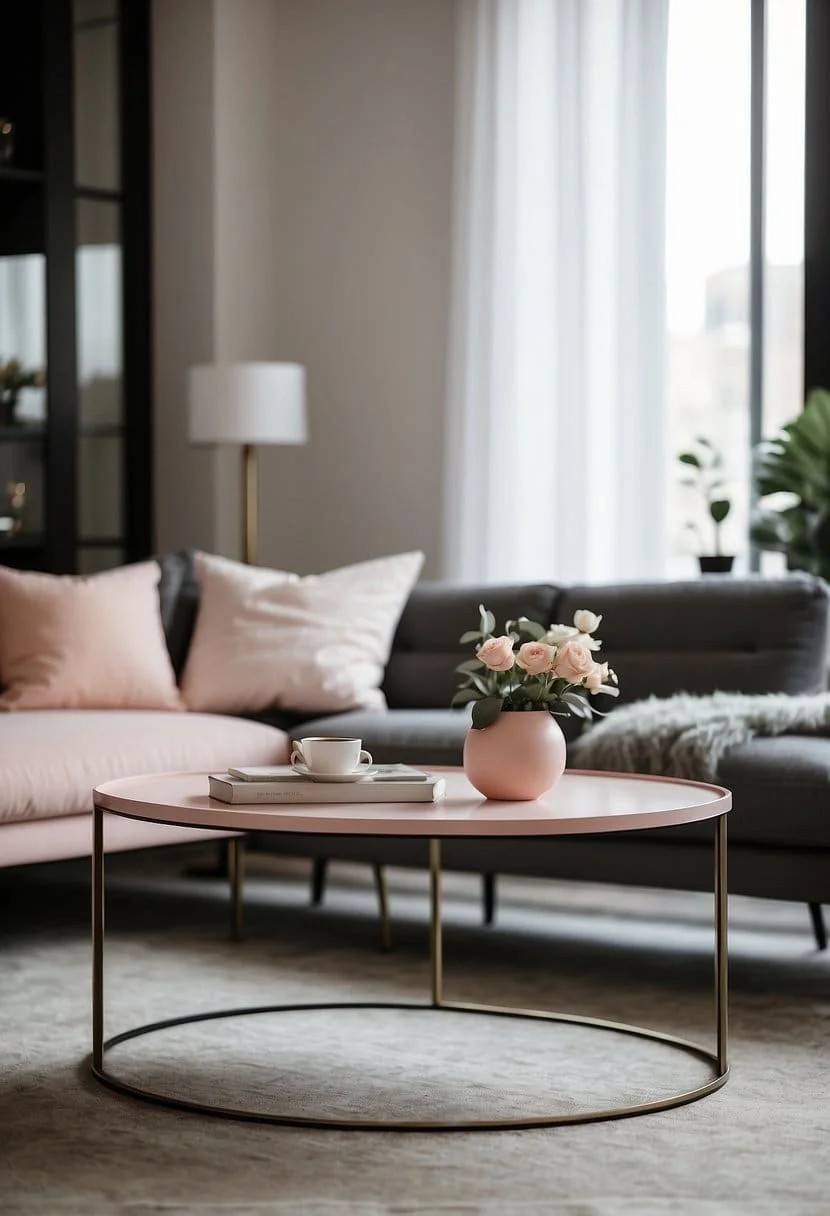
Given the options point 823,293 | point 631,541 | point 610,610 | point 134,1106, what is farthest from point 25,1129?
point 823,293

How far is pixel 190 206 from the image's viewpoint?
5754 millimetres

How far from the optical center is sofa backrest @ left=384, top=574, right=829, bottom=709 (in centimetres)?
391

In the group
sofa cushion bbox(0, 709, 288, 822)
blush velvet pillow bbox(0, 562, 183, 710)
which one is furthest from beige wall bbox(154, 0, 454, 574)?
sofa cushion bbox(0, 709, 288, 822)

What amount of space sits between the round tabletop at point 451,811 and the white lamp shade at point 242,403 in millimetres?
2477

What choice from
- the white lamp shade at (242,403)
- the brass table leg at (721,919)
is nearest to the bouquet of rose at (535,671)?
the brass table leg at (721,919)

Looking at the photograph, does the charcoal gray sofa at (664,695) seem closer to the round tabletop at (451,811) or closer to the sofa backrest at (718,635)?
the sofa backrest at (718,635)

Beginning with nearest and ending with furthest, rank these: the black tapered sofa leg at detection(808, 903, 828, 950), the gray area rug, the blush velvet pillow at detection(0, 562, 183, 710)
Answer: the gray area rug, the black tapered sofa leg at detection(808, 903, 828, 950), the blush velvet pillow at detection(0, 562, 183, 710)

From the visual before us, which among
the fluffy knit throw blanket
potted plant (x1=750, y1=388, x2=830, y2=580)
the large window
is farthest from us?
the large window

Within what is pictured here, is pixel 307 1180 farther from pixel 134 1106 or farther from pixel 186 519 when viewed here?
pixel 186 519

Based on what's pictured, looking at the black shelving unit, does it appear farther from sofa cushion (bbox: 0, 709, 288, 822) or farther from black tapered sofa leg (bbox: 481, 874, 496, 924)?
black tapered sofa leg (bbox: 481, 874, 496, 924)

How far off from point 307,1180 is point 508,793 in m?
0.69

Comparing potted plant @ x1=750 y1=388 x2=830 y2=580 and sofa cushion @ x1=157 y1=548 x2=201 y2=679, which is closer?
sofa cushion @ x1=157 y1=548 x2=201 y2=679

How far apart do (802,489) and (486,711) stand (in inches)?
Answer: 88.9

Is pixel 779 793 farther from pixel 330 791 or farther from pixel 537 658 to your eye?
pixel 330 791
